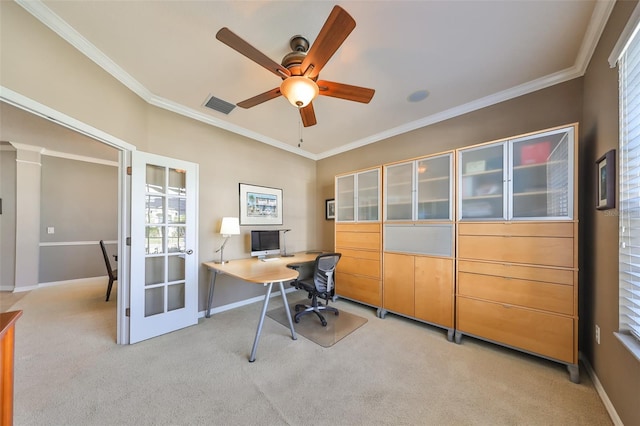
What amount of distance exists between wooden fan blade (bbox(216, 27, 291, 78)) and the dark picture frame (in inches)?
90.8

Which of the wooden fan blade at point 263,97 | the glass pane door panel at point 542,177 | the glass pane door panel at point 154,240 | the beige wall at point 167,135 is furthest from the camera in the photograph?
the glass pane door panel at point 154,240

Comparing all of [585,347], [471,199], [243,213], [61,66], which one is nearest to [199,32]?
[61,66]

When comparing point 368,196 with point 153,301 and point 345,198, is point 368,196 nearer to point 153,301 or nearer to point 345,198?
point 345,198

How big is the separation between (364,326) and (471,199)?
1989 mm

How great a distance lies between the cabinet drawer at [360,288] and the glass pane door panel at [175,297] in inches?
88.7

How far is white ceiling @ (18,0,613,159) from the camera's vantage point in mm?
1543

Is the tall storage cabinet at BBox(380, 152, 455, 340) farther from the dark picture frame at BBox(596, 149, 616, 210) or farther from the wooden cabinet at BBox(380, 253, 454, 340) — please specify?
the dark picture frame at BBox(596, 149, 616, 210)

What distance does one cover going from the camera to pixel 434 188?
2768 mm

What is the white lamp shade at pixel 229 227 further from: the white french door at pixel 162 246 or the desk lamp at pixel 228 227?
the white french door at pixel 162 246

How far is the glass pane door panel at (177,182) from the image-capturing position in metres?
2.76

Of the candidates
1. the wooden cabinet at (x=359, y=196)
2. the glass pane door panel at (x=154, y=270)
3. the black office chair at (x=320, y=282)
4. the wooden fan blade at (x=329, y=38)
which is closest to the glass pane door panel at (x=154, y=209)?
the glass pane door panel at (x=154, y=270)

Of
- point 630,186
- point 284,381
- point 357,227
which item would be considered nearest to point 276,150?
point 357,227

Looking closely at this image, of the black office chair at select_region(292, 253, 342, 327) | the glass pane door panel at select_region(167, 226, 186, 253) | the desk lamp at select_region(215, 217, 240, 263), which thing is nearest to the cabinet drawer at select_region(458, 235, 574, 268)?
the black office chair at select_region(292, 253, 342, 327)

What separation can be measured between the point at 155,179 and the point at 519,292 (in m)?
4.08
